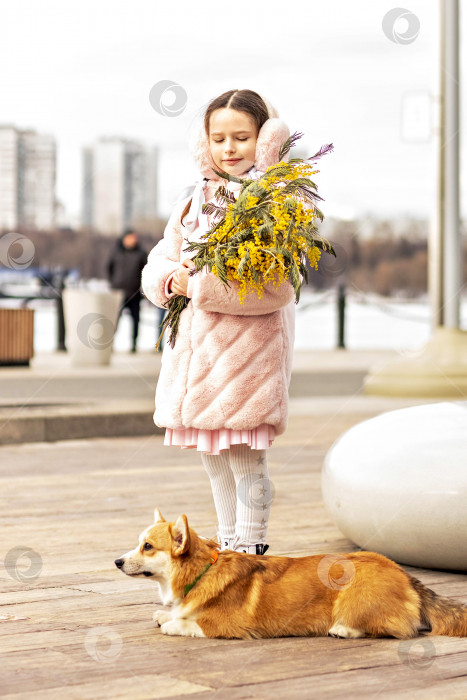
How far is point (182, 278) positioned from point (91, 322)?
1175 cm

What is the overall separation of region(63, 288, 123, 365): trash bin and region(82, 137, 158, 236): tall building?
12505 mm

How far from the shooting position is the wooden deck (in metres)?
2.90

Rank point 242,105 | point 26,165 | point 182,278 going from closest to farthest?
point 182,278 < point 242,105 < point 26,165

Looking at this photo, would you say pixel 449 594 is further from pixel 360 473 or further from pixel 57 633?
pixel 57 633

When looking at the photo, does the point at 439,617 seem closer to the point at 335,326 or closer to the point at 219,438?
the point at 219,438

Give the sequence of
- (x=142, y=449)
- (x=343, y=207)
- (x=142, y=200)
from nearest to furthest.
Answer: (x=142, y=449), (x=343, y=207), (x=142, y=200)

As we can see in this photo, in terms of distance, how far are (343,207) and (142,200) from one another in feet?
51.2

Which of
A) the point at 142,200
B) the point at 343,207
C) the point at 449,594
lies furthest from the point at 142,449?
the point at 142,200

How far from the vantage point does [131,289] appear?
53.9 ft

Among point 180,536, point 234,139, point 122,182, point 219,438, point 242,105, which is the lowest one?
point 180,536

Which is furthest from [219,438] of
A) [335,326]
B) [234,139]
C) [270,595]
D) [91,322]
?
[335,326]

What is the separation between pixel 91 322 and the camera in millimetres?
15289

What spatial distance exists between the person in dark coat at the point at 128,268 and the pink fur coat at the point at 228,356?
494 inches

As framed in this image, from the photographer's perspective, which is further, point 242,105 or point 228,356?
point 242,105
